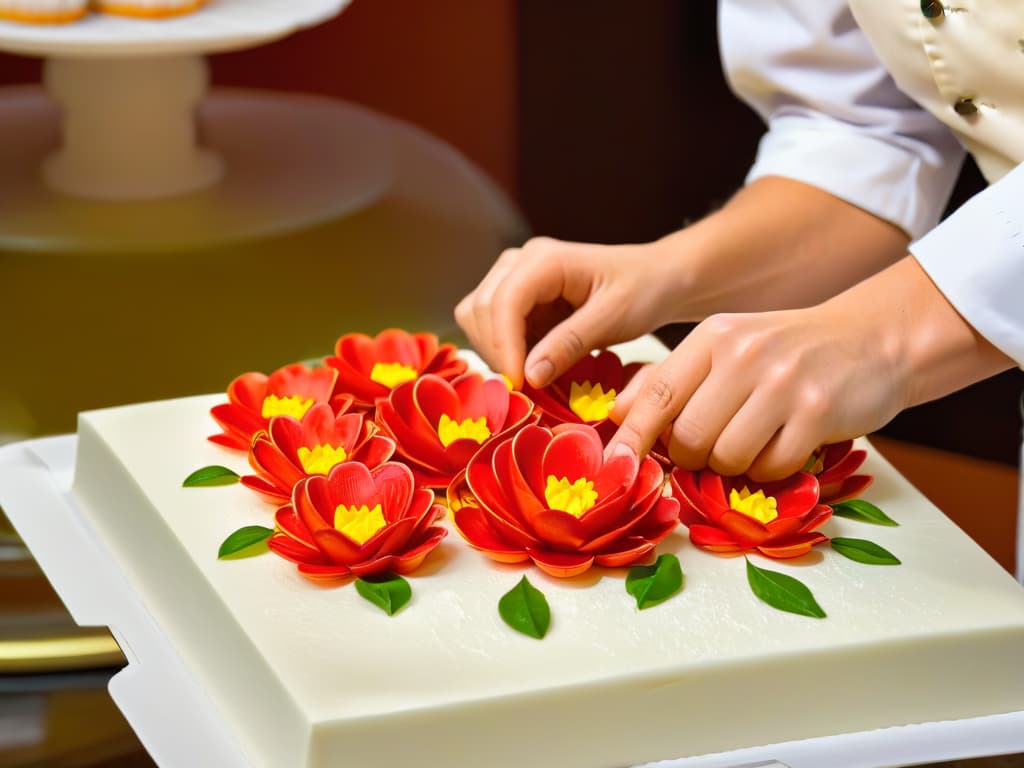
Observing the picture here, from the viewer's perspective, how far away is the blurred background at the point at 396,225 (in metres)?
0.90

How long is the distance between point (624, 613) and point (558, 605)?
0.9 inches

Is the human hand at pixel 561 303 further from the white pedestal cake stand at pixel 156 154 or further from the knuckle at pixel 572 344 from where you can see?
the white pedestal cake stand at pixel 156 154

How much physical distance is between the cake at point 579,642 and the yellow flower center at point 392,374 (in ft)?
0.31

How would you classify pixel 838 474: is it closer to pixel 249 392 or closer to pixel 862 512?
pixel 862 512

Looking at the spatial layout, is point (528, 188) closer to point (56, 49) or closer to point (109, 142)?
point (109, 142)

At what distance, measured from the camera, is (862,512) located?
1.92 ft

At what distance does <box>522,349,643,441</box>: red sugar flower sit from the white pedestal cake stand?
64 cm

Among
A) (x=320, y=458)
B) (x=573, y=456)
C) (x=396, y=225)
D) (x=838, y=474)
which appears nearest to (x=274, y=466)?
(x=320, y=458)

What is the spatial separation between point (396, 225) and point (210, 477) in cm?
76

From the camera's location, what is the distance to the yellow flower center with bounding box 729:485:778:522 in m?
0.56

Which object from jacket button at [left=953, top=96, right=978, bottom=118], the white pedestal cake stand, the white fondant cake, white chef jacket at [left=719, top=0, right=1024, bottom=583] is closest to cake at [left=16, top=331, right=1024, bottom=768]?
the white fondant cake

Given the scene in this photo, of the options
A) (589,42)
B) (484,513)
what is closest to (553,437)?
(484,513)

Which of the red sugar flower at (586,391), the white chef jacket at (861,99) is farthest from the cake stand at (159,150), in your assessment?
the red sugar flower at (586,391)

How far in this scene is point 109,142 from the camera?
1.39 m
